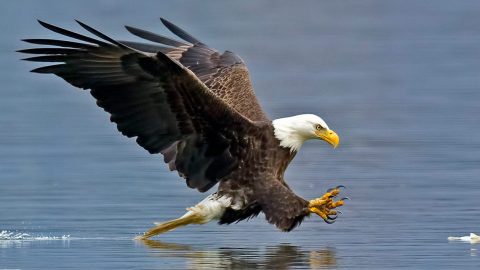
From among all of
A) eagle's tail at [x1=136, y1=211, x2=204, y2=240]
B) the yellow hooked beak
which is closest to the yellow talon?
the yellow hooked beak

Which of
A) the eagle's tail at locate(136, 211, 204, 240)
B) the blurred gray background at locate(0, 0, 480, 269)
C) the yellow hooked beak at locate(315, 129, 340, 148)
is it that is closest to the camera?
the blurred gray background at locate(0, 0, 480, 269)

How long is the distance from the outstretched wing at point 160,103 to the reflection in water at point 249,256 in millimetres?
728

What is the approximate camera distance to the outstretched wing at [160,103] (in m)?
10.8

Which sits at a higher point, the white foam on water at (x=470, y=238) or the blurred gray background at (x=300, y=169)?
the blurred gray background at (x=300, y=169)

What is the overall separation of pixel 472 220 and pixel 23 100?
405 inches

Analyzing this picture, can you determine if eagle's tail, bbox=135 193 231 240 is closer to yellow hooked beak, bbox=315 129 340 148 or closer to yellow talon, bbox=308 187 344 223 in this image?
yellow talon, bbox=308 187 344 223

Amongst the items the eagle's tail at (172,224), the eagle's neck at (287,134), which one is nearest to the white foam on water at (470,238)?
the eagle's neck at (287,134)

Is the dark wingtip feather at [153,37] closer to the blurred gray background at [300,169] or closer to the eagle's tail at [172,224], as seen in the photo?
the blurred gray background at [300,169]

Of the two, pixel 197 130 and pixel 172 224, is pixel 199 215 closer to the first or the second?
pixel 172 224

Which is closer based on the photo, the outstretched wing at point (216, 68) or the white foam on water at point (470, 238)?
the white foam on water at point (470, 238)

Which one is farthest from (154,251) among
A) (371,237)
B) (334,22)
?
(334,22)

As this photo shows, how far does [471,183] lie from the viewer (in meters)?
13.4

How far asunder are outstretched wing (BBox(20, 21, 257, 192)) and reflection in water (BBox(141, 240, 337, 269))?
0.73m

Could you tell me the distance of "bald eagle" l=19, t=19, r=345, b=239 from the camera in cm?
1080
